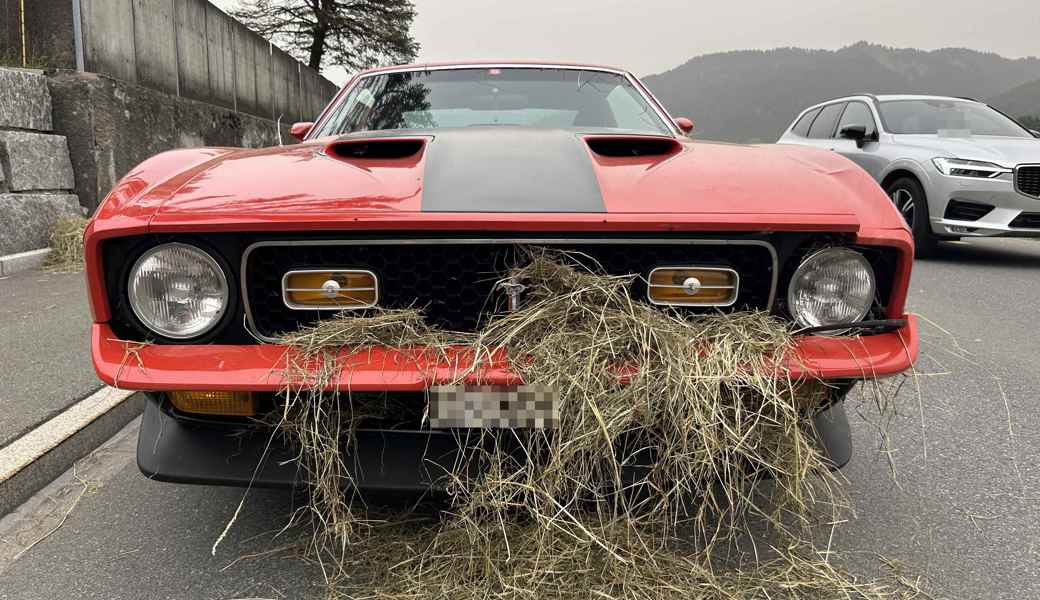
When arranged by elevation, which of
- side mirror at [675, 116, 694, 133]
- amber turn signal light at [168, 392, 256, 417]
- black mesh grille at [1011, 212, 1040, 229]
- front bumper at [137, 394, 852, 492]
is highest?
side mirror at [675, 116, 694, 133]

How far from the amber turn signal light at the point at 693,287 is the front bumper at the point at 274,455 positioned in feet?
1.23

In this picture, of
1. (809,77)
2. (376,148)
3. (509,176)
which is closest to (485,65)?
(376,148)

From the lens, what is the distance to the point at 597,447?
1.35 metres

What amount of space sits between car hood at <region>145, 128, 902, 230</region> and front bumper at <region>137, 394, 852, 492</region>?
1.60 ft

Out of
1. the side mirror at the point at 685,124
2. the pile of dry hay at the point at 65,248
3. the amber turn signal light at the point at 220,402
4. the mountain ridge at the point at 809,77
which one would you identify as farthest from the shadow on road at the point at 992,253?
the mountain ridge at the point at 809,77

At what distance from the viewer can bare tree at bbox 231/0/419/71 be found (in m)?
18.7

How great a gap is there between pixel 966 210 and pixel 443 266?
20.1 feet

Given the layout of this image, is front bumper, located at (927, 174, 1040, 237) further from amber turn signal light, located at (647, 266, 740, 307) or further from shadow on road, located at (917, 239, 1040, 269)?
amber turn signal light, located at (647, 266, 740, 307)

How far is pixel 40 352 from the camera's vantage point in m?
3.21

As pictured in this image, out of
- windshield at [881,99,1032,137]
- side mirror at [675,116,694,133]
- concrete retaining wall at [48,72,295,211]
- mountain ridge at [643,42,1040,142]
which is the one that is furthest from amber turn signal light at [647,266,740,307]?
mountain ridge at [643,42,1040,142]

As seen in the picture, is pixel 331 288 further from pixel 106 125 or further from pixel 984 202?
pixel 984 202

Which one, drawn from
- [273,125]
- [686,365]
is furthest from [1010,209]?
[273,125]

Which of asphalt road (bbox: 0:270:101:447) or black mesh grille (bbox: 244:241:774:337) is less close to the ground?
black mesh grille (bbox: 244:241:774:337)

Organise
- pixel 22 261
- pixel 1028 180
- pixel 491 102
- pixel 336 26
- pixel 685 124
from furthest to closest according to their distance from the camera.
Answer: pixel 336 26, pixel 1028 180, pixel 22 261, pixel 685 124, pixel 491 102
